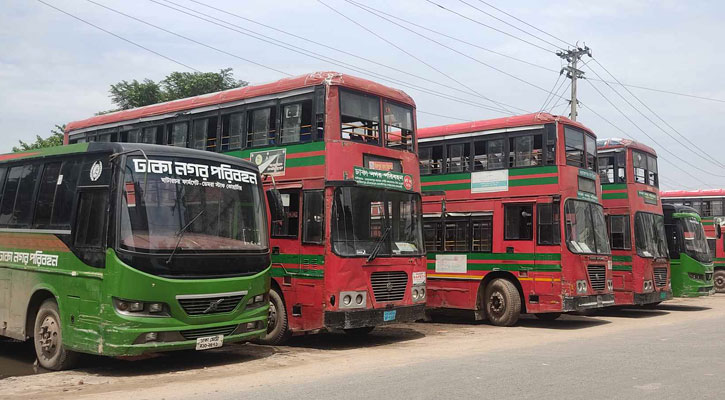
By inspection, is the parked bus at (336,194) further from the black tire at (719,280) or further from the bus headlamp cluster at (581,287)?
the black tire at (719,280)

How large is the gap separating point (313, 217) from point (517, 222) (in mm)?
5789

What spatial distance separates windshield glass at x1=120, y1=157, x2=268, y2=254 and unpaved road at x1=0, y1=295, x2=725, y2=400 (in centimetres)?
173

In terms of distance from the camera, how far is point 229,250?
9.44 metres

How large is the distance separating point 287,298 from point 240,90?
4.22 m

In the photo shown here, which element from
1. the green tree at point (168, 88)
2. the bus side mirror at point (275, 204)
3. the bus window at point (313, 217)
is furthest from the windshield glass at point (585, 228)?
the green tree at point (168, 88)

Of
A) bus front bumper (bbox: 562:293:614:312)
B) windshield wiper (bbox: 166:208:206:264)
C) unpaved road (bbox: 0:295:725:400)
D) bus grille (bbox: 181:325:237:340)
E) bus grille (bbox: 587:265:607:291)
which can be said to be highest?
windshield wiper (bbox: 166:208:206:264)

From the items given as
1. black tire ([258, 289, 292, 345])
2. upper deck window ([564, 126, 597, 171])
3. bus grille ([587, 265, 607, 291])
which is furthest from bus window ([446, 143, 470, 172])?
black tire ([258, 289, 292, 345])

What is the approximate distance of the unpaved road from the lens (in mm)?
7422

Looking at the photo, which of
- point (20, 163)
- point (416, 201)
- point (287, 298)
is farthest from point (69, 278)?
point (416, 201)

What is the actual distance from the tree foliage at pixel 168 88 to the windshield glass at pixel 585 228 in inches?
1152

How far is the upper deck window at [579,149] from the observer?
1545cm

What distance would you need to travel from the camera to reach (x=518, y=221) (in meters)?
15.4

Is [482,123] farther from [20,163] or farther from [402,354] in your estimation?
[20,163]

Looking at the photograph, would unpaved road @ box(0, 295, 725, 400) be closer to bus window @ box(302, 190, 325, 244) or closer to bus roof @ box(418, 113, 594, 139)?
bus window @ box(302, 190, 325, 244)
